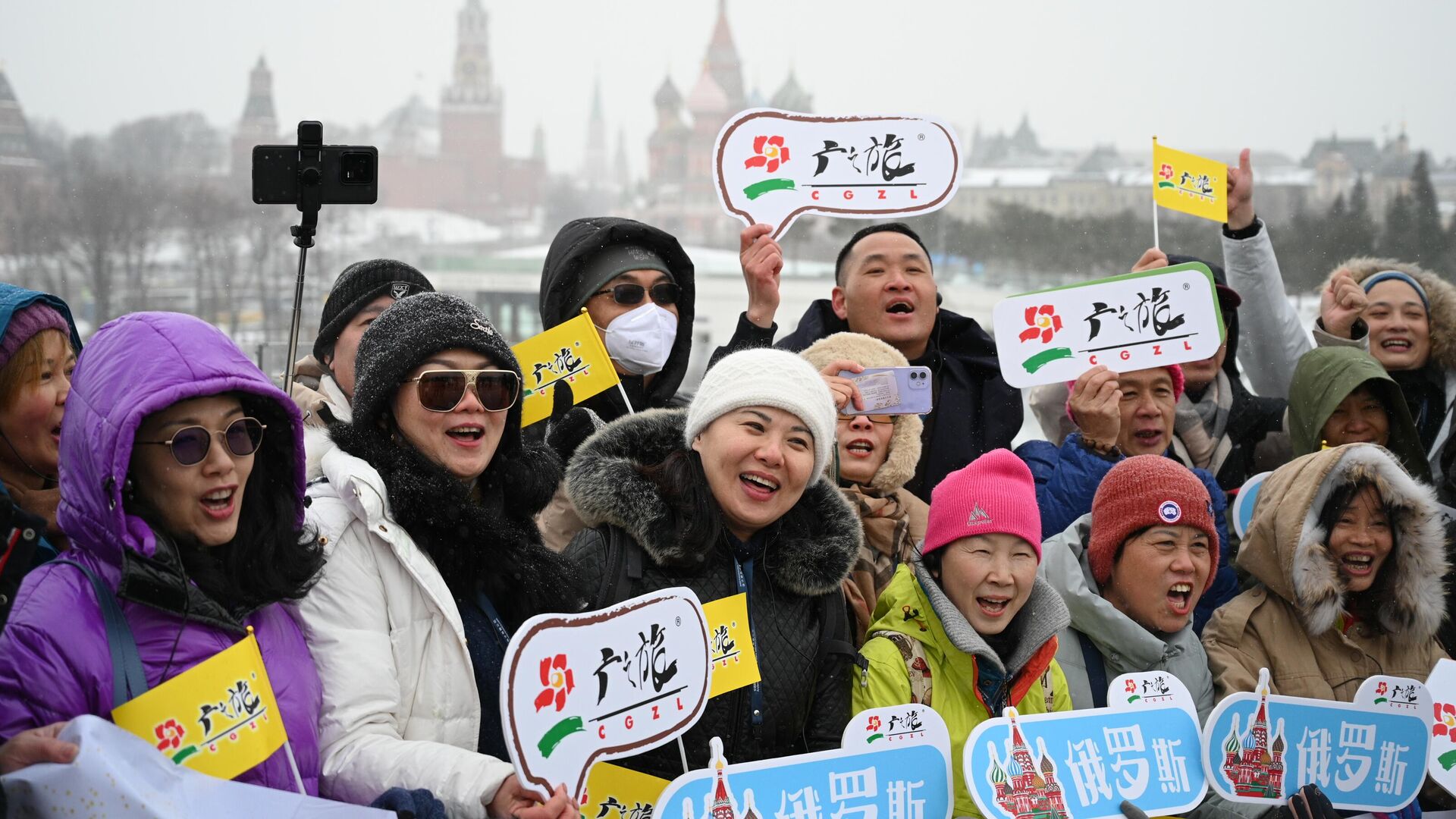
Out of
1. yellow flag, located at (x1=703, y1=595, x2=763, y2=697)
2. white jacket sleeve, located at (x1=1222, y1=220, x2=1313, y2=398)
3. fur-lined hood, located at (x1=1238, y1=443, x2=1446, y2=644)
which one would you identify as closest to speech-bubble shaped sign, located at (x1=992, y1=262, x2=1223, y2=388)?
fur-lined hood, located at (x1=1238, y1=443, x2=1446, y2=644)

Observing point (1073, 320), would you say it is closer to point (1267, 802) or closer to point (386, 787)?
point (1267, 802)

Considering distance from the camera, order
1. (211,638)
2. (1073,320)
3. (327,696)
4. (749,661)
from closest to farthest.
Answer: (211,638)
(327,696)
(749,661)
(1073,320)

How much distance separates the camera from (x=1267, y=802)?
2674mm

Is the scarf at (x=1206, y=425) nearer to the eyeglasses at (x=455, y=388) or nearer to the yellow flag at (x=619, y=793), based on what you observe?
the yellow flag at (x=619, y=793)

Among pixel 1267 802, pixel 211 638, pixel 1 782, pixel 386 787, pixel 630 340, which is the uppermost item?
pixel 630 340

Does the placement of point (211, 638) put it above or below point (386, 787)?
above

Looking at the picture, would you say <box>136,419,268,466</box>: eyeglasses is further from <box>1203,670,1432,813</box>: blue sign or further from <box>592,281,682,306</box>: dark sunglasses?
<box>1203,670,1432,813</box>: blue sign

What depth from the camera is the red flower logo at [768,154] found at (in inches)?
146

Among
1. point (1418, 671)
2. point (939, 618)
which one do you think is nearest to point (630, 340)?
point (939, 618)

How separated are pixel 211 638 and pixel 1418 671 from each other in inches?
106

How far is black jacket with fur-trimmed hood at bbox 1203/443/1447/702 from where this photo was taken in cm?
302

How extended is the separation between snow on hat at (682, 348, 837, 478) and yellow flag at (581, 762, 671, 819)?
65 cm

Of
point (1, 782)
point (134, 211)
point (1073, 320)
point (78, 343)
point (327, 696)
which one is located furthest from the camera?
point (134, 211)

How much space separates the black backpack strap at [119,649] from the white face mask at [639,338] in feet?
5.39
